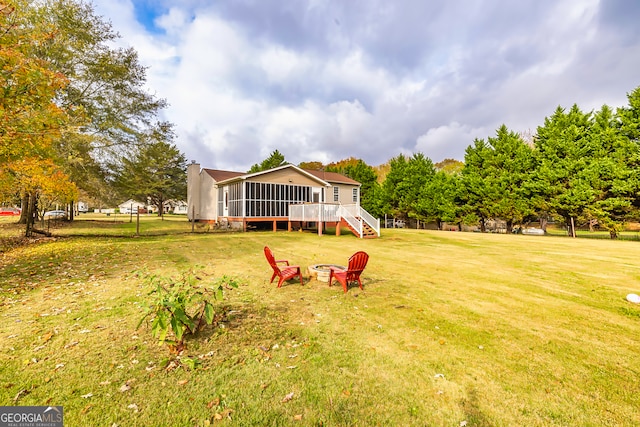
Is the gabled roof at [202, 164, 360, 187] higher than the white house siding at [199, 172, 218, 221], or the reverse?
the gabled roof at [202, 164, 360, 187]

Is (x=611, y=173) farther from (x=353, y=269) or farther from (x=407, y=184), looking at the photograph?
(x=353, y=269)

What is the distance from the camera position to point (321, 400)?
2.86 meters

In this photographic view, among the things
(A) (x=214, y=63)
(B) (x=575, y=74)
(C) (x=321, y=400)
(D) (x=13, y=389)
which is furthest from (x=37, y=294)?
(B) (x=575, y=74)

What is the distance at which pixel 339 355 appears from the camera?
12.3 ft

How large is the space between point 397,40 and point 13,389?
23672 mm

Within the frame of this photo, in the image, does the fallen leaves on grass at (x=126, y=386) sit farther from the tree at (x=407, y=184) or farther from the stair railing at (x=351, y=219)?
the tree at (x=407, y=184)

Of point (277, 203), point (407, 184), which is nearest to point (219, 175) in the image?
point (277, 203)

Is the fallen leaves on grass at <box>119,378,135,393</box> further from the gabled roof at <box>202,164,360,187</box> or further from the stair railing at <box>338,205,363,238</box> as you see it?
the gabled roof at <box>202,164,360,187</box>
